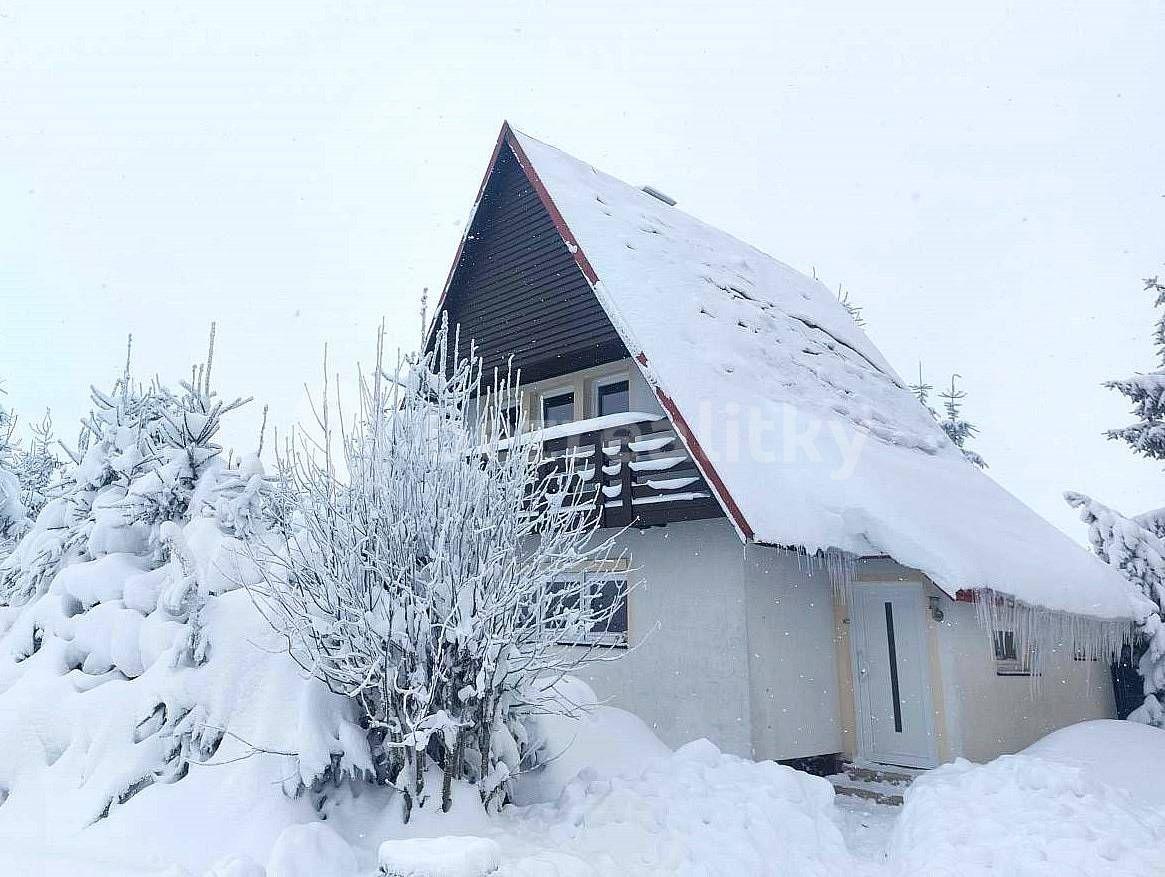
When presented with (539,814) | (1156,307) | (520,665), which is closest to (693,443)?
(520,665)

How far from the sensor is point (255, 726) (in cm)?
571

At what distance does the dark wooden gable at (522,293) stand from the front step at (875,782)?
20.6ft

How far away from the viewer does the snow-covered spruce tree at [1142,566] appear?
13.0 meters

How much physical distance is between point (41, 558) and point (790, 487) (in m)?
8.47

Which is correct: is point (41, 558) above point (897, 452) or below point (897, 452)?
below

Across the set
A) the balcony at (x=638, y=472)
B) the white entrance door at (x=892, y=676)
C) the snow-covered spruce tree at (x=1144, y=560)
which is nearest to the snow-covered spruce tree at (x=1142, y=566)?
the snow-covered spruce tree at (x=1144, y=560)

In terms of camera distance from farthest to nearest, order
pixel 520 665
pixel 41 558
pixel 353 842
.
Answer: pixel 41 558, pixel 520 665, pixel 353 842

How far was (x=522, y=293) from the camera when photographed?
41.2ft

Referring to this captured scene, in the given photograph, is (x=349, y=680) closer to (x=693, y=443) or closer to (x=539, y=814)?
(x=539, y=814)

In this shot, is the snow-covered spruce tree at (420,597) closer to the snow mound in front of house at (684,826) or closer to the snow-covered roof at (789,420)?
the snow mound in front of house at (684,826)

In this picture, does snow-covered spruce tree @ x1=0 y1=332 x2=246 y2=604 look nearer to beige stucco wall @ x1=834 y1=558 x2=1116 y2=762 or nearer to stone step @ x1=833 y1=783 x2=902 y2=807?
stone step @ x1=833 y1=783 x2=902 y2=807

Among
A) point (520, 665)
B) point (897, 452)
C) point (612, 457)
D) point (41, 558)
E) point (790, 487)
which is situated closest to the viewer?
point (520, 665)

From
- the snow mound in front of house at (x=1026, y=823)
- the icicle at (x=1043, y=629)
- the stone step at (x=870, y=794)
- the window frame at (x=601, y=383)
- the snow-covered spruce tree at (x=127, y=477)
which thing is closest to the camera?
the snow mound in front of house at (x=1026, y=823)

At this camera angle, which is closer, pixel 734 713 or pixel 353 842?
pixel 353 842
